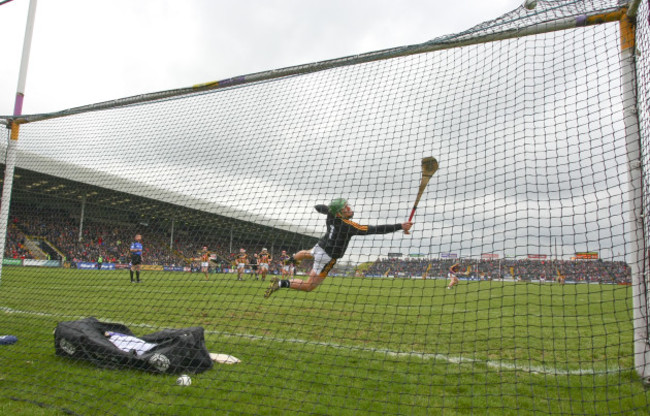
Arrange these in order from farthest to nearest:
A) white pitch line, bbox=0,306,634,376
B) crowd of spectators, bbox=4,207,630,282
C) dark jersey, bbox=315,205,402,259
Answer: crowd of spectators, bbox=4,207,630,282, dark jersey, bbox=315,205,402,259, white pitch line, bbox=0,306,634,376

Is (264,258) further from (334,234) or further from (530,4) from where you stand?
(530,4)

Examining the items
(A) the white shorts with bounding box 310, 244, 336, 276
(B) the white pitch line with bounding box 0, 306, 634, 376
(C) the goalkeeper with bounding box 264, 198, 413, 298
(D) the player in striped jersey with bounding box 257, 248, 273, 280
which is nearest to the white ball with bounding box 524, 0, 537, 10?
(C) the goalkeeper with bounding box 264, 198, 413, 298

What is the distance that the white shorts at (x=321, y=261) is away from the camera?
5.52 metres

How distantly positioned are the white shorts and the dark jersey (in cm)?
10

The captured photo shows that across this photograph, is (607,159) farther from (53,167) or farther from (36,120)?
(53,167)

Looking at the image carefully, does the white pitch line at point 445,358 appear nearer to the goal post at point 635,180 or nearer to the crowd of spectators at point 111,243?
the goal post at point 635,180

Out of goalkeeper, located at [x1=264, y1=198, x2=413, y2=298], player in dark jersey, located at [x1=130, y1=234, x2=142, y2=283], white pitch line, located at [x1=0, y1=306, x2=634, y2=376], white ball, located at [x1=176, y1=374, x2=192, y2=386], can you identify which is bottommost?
white ball, located at [x1=176, y1=374, x2=192, y2=386]

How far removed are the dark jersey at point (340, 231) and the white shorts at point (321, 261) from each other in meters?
0.10

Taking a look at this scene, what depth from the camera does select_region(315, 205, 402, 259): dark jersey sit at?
484cm

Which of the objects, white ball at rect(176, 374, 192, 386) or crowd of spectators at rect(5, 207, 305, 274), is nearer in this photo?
white ball at rect(176, 374, 192, 386)

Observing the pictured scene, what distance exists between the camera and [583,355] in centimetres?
469

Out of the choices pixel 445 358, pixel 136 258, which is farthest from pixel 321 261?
pixel 136 258

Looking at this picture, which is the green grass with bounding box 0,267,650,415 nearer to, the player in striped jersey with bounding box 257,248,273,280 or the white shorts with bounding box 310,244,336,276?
the white shorts with bounding box 310,244,336,276

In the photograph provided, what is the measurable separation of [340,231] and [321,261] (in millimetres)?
691
